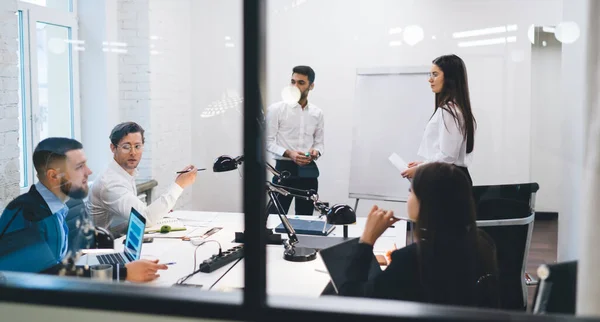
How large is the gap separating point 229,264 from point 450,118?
1537 mm

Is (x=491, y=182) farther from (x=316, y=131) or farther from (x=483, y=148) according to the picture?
(x=316, y=131)

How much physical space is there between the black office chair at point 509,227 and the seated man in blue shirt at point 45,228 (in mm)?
1340

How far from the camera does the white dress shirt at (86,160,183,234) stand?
310 cm

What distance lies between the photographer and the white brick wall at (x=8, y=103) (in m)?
3.21

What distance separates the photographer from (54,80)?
A: 4457mm

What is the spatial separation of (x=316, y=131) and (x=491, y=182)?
1.84 meters

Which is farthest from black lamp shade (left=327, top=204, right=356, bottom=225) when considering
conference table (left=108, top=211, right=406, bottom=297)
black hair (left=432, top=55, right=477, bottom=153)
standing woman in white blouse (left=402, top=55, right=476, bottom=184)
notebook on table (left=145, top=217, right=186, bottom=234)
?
black hair (left=432, top=55, right=477, bottom=153)

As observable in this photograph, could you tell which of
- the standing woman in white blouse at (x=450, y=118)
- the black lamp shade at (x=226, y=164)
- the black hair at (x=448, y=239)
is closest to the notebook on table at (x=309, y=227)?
the black lamp shade at (x=226, y=164)

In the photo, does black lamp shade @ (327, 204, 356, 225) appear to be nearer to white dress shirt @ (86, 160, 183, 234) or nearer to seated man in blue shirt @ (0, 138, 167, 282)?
seated man in blue shirt @ (0, 138, 167, 282)

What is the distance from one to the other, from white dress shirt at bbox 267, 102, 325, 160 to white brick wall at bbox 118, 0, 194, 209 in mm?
1008

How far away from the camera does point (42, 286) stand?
1695mm

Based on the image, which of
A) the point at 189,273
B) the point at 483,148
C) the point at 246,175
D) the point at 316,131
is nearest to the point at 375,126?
the point at 316,131

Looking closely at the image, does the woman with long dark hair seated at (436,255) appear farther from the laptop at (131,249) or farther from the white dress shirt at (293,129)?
the white dress shirt at (293,129)

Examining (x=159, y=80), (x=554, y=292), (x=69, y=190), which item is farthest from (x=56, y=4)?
(x=554, y=292)
